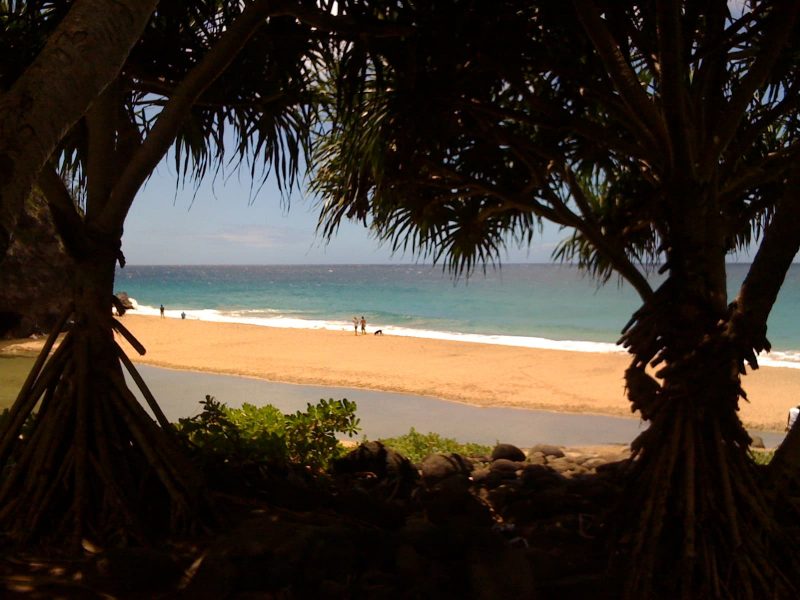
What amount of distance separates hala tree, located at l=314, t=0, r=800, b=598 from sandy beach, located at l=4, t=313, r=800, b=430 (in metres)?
7.25

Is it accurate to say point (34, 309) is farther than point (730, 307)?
Yes

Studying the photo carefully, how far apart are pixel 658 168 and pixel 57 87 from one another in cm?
255

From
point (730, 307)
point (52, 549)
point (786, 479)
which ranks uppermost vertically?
point (730, 307)

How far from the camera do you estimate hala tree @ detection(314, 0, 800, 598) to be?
92.2 inches

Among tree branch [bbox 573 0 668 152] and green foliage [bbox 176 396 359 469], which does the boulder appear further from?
tree branch [bbox 573 0 668 152]

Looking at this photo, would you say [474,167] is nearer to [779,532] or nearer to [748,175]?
[748,175]

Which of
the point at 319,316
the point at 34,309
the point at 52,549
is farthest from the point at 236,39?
the point at 319,316

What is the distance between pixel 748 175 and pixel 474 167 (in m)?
1.66

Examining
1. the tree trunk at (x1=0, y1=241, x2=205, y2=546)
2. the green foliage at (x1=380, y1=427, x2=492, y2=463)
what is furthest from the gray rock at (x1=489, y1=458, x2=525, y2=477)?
the tree trunk at (x1=0, y1=241, x2=205, y2=546)

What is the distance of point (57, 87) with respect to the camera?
1.18 m

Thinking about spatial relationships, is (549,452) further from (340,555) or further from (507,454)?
(340,555)

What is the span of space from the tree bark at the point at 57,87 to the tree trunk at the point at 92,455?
151cm

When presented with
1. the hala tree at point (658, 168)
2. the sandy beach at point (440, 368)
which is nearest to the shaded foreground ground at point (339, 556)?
the hala tree at point (658, 168)

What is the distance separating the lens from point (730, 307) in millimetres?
2566
